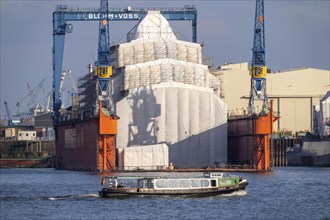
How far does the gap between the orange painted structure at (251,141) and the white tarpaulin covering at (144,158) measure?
40.3 feet

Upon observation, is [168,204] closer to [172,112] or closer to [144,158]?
[144,158]

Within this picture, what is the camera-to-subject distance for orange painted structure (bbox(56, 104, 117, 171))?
5669 inches

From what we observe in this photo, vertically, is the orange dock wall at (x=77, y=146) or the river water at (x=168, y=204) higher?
the orange dock wall at (x=77, y=146)

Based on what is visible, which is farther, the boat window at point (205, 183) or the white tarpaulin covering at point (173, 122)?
the white tarpaulin covering at point (173, 122)

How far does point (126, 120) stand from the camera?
154625mm

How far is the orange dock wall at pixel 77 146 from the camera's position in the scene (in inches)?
6004

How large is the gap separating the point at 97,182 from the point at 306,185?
2228 cm

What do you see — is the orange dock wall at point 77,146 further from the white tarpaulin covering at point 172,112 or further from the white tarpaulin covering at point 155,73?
the white tarpaulin covering at point 155,73

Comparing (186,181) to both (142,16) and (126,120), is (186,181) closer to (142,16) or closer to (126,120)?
(126,120)

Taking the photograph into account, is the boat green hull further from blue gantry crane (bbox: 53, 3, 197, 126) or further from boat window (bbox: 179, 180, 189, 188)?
blue gantry crane (bbox: 53, 3, 197, 126)

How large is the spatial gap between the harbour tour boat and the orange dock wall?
5484 cm

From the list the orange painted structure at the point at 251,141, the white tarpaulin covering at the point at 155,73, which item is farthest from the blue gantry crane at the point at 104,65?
the orange painted structure at the point at 251,141

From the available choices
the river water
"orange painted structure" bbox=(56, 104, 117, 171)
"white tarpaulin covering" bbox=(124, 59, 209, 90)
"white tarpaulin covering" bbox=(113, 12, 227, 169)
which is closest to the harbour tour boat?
the river water

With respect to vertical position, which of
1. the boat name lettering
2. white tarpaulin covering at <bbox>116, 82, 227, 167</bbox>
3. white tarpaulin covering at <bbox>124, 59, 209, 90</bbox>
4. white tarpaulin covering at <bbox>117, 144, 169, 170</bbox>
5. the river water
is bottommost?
the river water
